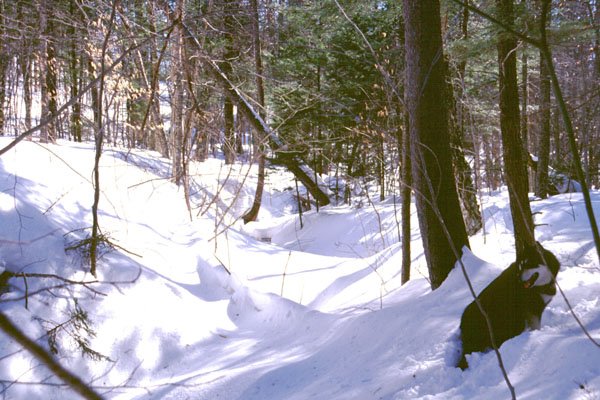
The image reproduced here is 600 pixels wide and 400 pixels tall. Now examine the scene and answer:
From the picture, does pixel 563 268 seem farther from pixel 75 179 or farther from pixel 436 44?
pixel 75 179

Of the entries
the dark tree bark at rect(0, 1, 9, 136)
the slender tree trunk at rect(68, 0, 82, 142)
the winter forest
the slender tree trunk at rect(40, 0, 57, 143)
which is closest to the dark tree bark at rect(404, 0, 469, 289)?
the winter forest

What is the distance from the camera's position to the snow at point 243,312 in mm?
2598

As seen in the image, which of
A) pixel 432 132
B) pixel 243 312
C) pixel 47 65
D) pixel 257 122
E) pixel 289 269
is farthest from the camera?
pixel 47 65

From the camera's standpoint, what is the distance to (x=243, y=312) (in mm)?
5898

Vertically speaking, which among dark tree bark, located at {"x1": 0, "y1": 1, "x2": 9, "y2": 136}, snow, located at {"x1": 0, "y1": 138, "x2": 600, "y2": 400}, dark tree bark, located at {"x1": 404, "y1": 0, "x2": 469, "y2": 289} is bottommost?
snow, located at {"x1": 0, "y1": 138, "x2": 600, "y2": 400}

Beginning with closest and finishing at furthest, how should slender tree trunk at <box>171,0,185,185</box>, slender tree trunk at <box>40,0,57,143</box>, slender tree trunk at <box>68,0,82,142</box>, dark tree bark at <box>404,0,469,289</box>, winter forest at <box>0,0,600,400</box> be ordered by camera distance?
winter forest at <box>0,0,600,400</box> → slender tree trunk at <box>171,0,185,185</box> → dark tree bark at <box>404,0,469,289</box> → slender tree trunk at <box>68,0,82,142</box> → slender tree trunk at <box>40,0,57,143</box>

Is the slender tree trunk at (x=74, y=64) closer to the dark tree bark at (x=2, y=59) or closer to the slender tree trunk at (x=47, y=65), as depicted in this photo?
the slender tree trunk at (x=47, y=65)

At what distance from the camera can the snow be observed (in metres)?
2.60

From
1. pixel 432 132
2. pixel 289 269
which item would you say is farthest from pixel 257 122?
pixel 432 132

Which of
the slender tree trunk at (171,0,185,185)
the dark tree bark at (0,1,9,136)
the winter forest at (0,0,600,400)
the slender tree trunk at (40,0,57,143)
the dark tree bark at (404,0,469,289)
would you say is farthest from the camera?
the dark tree bark at (0,1,9,136)

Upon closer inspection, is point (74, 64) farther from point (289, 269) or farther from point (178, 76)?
point (289, 269)

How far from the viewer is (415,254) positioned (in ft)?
28.0

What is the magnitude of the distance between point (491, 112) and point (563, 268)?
31.1 feet

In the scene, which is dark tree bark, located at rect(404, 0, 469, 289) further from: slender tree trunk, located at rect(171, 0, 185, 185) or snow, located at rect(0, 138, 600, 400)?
slender tree trunk, located at rect(171, 0, 185, 185)
